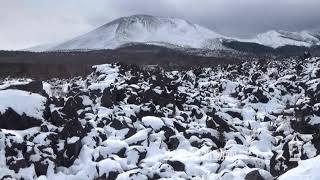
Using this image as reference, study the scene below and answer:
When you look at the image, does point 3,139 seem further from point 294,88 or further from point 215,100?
point 294,88

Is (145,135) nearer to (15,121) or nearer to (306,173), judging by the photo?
(15,121)

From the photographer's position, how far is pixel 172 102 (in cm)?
3700

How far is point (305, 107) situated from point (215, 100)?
9659 mm

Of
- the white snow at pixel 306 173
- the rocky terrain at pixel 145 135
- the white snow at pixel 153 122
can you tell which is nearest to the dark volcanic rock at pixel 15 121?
the rocky terrain at pixel 145 135

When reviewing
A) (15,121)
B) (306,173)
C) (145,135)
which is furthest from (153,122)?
(306,173)

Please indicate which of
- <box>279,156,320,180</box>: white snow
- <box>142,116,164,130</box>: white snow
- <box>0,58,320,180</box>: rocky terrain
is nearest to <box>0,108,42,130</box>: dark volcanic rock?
<box>0,58,320,180</box>: rocky terrain

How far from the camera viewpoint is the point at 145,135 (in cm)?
2773

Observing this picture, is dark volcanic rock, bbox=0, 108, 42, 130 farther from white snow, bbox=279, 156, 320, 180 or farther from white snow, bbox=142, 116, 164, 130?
white snow, bbox=279, 156, 320, 180

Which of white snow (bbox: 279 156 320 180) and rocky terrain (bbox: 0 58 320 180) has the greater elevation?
white snow (bbox: 279 156 320 180)

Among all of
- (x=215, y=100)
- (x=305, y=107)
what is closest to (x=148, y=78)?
(x=215, y=100)

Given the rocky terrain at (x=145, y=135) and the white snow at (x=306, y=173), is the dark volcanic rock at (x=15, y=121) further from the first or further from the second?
the white snow at (x=306, y=173)

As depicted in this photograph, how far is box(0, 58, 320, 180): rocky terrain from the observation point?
23.9 m

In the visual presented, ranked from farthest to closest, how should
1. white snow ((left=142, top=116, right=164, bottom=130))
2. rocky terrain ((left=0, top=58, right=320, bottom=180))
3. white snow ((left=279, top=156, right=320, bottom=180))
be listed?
white snow ((left=142, top=116, right=164, bottom=130))
rocky terrain ((left=0, top=58, right=320, bottom=180))
white snow ((left=279, top=156, right=320, bottom=180))

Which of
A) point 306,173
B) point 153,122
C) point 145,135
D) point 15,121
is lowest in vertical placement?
point 145,135
